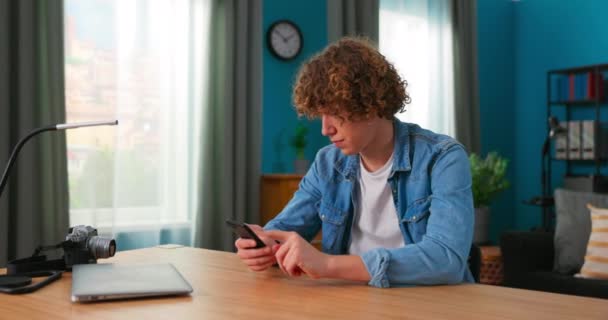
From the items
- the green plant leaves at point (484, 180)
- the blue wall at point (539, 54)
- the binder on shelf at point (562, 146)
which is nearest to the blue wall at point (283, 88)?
the green plant leaves at point (484, 180)

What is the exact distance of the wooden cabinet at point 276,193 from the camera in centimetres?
411

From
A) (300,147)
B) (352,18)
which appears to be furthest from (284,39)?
(300,147)

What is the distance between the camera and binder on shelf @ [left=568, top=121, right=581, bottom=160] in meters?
5.54

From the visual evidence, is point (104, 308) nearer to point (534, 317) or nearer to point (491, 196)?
point (534, 317)

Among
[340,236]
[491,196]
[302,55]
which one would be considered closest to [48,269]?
[340,236]

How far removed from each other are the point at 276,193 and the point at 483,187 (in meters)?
1.79

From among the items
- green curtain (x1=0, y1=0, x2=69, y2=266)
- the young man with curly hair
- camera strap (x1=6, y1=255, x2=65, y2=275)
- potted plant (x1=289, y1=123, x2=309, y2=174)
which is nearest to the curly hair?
the young man with curly hair

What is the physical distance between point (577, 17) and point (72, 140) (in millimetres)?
4507

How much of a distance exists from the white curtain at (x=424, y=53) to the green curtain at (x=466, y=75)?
5 cm

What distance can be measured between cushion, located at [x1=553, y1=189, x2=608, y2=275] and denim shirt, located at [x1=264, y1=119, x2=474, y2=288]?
1.91m

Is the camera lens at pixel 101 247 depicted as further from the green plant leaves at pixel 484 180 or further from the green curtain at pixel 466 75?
the green curtain at pixel 466 75

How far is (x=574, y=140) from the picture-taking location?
558 centimetres

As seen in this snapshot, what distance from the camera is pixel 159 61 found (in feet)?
12.5

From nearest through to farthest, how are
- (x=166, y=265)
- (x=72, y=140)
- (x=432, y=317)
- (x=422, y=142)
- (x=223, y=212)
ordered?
(x=432, y=317)
(x=166, y=265)
(x=422, y=142)
(x=72, y=140)
(x=223, y=212)
